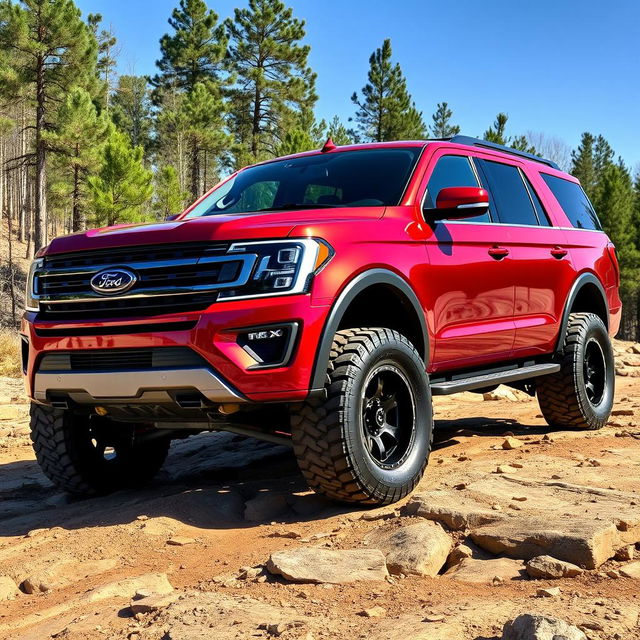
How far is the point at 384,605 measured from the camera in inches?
111

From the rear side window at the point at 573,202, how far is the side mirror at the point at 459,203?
7.15ft

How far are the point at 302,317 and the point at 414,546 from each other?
3.87 feet

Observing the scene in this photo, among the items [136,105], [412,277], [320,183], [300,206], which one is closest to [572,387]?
[412,277]

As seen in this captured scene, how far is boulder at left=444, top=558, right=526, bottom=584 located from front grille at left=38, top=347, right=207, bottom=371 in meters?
1.50

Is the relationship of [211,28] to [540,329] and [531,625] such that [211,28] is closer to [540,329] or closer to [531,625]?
[540,329]

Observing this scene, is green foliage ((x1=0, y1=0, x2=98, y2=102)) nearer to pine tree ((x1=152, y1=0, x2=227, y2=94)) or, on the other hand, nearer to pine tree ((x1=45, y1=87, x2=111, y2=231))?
pine tree ((x1=45, y1=87, x2=111, y2=231))

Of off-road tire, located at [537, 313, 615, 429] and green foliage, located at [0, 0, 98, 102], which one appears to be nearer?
off-road tire, located at [537, 313, 615, 429]

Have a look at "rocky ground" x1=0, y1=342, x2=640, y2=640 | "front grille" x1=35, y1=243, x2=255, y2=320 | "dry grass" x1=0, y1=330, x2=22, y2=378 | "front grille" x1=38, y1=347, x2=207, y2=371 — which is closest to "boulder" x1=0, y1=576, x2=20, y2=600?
"rocky ground" x1=0, y1=342, x2=640, y2=640

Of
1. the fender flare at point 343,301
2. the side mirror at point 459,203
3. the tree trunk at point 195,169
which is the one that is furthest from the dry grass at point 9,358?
the tree trunk at point 195,169

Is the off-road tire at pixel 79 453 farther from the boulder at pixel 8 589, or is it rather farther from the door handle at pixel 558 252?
the door handle at pixel 558 252

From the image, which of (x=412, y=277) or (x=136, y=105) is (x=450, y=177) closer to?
(x=412, y=277)

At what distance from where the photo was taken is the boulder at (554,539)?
3119 millimetres

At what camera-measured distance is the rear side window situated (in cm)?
686

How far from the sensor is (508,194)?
6031mm
